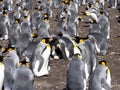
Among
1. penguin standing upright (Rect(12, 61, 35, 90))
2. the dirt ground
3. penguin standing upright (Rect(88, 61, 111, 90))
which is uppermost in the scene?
penguin standing upright (Rect(12, 61, 35, 90))

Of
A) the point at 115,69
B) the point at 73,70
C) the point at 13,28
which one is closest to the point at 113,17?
the point at 13,28

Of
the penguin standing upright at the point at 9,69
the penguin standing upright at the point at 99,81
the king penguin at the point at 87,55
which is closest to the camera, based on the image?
the penguin standing upright at the point at 99,81

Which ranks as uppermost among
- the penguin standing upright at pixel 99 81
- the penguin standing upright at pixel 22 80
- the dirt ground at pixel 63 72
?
the penguin standing upright at pixel 22 80

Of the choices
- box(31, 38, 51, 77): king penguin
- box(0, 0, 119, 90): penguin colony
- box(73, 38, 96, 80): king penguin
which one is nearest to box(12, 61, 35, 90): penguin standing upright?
box(0, 0, 119, 90): penguin colony

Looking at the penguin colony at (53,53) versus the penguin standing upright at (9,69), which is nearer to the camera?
the penguin colony at (53,53)

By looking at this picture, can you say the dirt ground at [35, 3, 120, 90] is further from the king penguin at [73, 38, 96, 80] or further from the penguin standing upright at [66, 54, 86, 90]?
the penguin standing upright at [66, 54, 86, 90]

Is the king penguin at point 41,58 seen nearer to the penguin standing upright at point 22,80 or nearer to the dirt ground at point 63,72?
the dirt ground at point 63,72

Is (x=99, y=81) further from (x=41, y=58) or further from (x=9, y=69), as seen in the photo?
(x=41, y=58)

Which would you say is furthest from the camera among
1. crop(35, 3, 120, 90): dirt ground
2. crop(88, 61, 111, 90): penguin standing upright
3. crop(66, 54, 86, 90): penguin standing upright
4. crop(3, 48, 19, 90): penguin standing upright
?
crop(35, 3, 120, 90): dirt ground

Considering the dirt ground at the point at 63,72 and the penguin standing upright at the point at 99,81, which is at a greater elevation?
the penguin standing upright at the point at 99,81

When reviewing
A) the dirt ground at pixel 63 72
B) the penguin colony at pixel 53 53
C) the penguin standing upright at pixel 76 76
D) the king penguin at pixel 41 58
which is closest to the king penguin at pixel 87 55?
the penguin colony at pixel 53 53

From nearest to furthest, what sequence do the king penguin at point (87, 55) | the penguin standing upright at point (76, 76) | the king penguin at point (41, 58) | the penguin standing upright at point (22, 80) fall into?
the penguin standing upright at point (22, 80) < the penguin standing upright at point (76, 76) < the king penguin at point (87, 55) < the king penguin at point (41, 58)

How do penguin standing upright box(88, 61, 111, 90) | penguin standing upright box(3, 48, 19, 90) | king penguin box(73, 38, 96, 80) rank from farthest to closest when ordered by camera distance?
king penguin box(73, 38, 96, 80)
penguin standing upright box(3, 48, 19, 90)
penguin standing upright box(88, 61, 111, 90)

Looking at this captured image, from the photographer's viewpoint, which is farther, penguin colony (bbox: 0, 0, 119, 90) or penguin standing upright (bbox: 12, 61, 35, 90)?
penguin colony (bbox: 0, 0, 119, 90)
